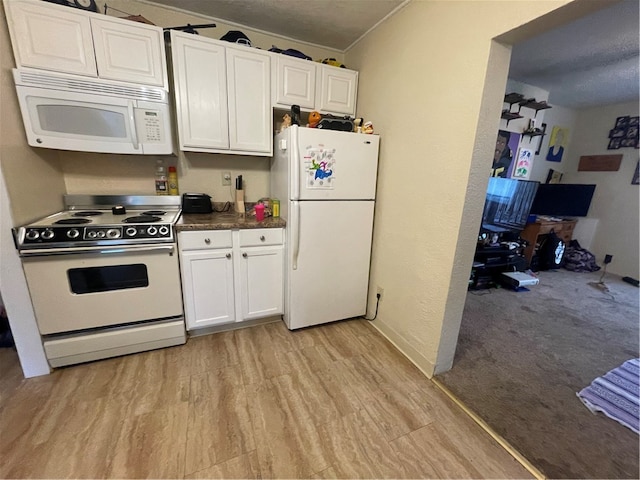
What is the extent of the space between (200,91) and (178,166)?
2.26 feet

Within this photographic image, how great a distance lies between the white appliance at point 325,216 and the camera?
189 cm

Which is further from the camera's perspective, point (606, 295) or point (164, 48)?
point (606, 295)

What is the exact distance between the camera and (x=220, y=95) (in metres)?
1.94

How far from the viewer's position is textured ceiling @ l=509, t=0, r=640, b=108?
197cm

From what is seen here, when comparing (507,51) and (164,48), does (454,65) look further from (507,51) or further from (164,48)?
(164,48)

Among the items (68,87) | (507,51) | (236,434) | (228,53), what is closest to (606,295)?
(507,51)

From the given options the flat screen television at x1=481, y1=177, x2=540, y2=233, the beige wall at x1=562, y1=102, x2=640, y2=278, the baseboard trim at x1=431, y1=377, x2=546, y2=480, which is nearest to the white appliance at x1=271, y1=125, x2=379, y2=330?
the baseboard trim at x1=431, y1=377, x2=546, y2=480

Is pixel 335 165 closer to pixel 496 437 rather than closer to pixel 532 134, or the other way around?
pixel 496 437

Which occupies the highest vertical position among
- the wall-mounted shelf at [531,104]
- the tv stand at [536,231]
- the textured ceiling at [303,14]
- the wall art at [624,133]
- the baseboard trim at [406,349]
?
the textured ceiling at [303,14]

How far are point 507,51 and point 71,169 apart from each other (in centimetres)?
302

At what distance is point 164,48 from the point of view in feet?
5.78

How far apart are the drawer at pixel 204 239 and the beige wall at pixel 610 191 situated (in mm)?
5724

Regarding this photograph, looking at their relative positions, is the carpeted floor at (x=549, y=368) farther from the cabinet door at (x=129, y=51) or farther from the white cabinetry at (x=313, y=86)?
the cabinet door at (x=129, y=51)

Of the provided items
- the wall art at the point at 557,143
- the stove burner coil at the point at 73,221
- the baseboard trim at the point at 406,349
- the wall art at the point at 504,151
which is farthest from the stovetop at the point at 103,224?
the wall art at the point at 557,143
